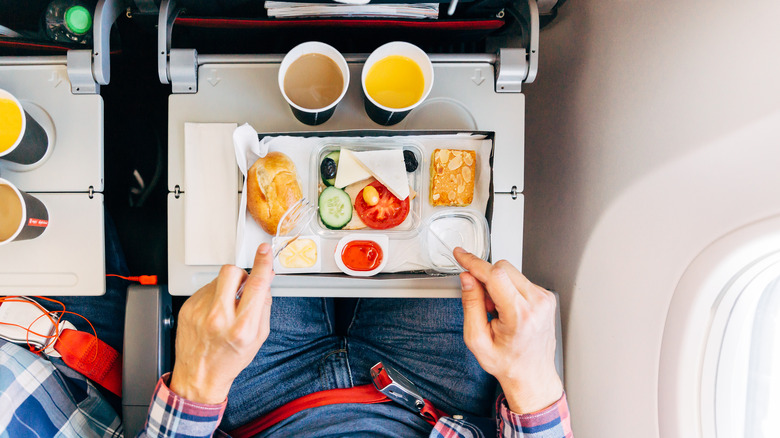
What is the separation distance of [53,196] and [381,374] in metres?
0.81

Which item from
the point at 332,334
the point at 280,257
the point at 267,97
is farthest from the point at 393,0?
the point at 332,334

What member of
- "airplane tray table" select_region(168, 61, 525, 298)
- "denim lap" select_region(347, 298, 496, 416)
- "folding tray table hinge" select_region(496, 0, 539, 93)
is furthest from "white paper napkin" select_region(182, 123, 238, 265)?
"folding tray table hinge" select_region(496, 0, 539, 93)

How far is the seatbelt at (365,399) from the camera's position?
3.37ft

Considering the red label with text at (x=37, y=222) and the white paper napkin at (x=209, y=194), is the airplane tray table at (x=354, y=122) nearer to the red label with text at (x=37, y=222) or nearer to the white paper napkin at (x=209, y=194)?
the white paper napkin at (x=209, y=194)

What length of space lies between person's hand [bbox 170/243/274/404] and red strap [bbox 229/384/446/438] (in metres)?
0.23

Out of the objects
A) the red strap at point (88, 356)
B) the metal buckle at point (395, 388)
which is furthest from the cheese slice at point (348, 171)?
the red strap at point (88, 356)

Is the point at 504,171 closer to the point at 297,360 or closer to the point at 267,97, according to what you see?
the point at 267,97

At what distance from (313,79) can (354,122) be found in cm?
13

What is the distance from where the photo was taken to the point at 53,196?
92 centimetres

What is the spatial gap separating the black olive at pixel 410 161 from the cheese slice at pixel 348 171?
0.08m

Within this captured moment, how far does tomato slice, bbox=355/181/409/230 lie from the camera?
918mm

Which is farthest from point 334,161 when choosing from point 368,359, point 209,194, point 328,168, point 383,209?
point 368,359

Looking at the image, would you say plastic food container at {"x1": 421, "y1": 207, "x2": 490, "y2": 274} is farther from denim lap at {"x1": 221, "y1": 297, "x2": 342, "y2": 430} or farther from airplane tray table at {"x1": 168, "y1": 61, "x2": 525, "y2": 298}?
denim lap at {"x1": 221, "y1": 297, "x2": 342, "y2": 430}

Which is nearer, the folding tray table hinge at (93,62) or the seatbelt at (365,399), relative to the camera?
the folding tray table hinge at (93,62)
